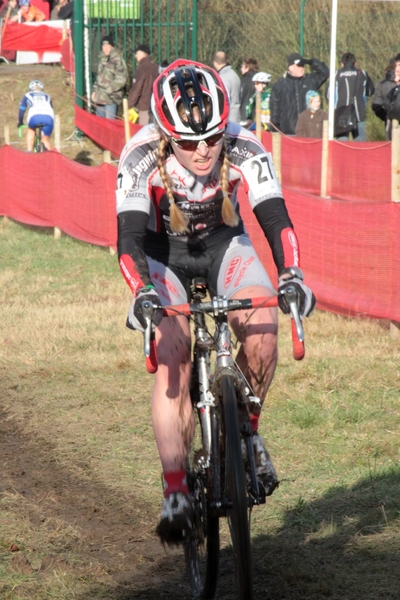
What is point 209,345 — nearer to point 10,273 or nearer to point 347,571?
point 347,571

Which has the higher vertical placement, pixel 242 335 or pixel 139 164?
pixel 139 164

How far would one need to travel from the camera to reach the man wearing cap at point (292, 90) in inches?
693

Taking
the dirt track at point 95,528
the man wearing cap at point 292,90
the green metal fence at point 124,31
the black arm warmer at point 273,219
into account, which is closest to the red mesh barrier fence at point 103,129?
the green metal fence at point 124,31

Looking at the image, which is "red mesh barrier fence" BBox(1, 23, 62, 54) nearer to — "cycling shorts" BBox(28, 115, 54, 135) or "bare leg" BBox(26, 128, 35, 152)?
"bare leg" BBox(26, 128, 35, 152)

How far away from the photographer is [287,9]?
27.9m

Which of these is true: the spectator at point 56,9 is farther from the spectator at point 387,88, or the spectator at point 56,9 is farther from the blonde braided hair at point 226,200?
the blonde braided hair at point 226,200

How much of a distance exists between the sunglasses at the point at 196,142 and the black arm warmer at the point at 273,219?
37 cm

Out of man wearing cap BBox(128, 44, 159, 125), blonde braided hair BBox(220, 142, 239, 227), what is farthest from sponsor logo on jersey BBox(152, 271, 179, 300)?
man wearing cap BBox(128, 44, 159, 125)

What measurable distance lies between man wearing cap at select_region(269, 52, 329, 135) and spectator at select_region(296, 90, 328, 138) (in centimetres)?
27

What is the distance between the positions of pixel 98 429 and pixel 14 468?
866mm

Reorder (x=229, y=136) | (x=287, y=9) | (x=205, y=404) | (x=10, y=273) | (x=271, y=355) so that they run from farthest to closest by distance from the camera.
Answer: (x=287, y=9) < (x=10, y=273) < (x=229, y=136) < (x=271, y=355) < (x=205, y=404)

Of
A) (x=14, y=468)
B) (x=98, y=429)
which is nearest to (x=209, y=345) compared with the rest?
(x=14, y=468)

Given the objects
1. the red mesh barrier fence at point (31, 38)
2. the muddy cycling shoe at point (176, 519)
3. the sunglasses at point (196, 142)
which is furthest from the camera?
the red mesh barrier fence at point (31, 38)

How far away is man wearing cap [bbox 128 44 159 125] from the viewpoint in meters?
20.7
